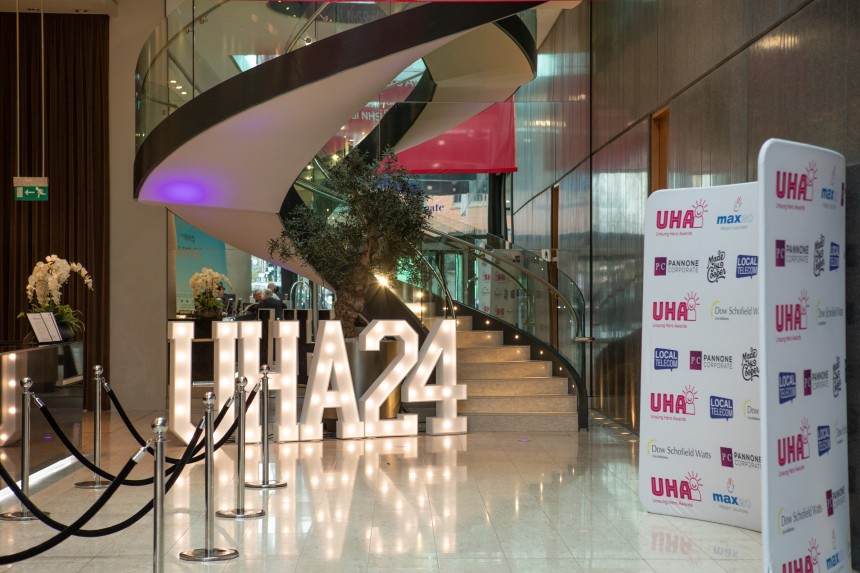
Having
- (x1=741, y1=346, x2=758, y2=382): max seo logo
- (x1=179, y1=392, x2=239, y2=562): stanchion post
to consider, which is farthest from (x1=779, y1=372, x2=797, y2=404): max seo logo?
(x1=179, y1=392, x2=239, y2=562): stanchion post

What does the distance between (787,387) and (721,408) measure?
1.32 meters

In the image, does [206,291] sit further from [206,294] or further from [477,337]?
[477,337]

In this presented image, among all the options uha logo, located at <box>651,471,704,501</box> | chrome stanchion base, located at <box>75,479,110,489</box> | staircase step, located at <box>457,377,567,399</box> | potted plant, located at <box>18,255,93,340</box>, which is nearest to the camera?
uha logo, located at <box>651,471,704,501</box>

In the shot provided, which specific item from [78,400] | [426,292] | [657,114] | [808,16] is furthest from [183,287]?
[808,16]

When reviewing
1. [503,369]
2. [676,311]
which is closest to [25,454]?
[676,311]

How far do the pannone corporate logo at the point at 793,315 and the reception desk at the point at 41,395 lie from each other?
4.90m

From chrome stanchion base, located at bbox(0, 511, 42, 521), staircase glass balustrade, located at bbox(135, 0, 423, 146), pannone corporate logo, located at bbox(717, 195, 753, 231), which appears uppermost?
staircase glass balustrade, located at bbox(135, 0, 423, 146)

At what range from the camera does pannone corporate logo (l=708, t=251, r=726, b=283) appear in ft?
18.7

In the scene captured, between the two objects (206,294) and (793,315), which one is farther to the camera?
(206,294)

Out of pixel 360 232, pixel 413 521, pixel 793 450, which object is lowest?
pixel 413 521

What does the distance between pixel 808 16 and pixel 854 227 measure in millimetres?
1325

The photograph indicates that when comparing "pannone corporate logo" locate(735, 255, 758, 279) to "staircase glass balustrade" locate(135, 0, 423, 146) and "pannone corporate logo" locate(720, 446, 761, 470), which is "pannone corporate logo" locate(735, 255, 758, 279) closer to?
"pannone corporate logo" locate(720, 446, 761, 470)

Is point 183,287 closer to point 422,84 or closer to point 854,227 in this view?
point 422,84

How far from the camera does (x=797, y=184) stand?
177 inches
